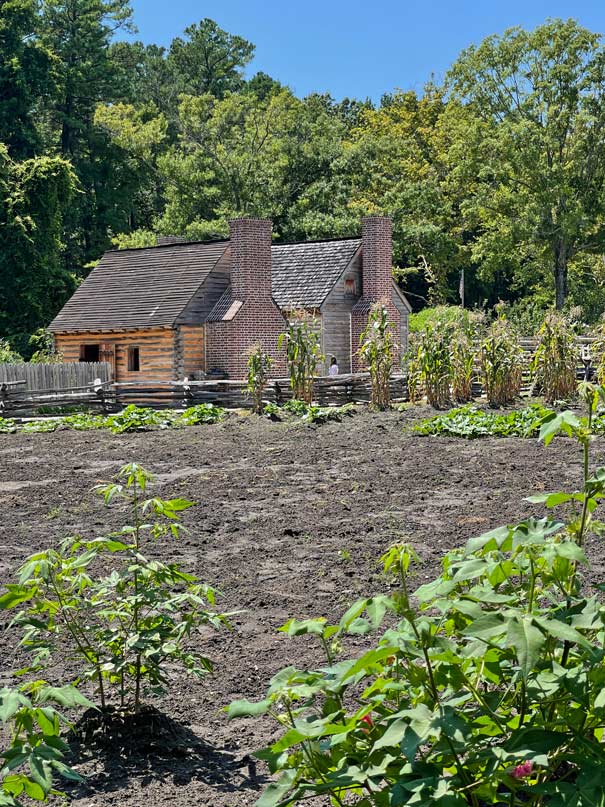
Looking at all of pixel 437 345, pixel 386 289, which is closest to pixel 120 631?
pixel 437 345

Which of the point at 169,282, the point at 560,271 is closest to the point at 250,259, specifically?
the point at 169,282

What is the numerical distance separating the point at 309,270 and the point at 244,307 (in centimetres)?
522

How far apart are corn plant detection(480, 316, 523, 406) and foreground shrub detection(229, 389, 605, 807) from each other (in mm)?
20711

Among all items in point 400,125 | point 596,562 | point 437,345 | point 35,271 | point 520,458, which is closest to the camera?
point 596,562

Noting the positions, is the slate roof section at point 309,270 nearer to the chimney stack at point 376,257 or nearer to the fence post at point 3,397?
the chimney stack at point 376,257

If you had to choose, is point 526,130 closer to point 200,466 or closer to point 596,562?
point 200,466

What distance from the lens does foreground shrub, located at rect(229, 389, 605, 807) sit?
8.09 feet

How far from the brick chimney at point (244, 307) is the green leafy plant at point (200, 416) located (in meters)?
8.27

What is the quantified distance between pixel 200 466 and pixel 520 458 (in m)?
4.70

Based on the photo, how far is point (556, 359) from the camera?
22328 mm

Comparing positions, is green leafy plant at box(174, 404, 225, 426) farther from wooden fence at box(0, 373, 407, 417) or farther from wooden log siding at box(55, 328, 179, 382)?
wooden log siding at box(55, 328, 179, 382)

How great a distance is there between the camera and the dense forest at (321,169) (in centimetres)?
5019

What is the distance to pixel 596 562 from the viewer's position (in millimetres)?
8133

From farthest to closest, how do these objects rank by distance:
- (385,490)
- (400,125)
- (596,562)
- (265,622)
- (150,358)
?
(400,125) < (150,358) < (385,490) < (596,562) < (265,622)
